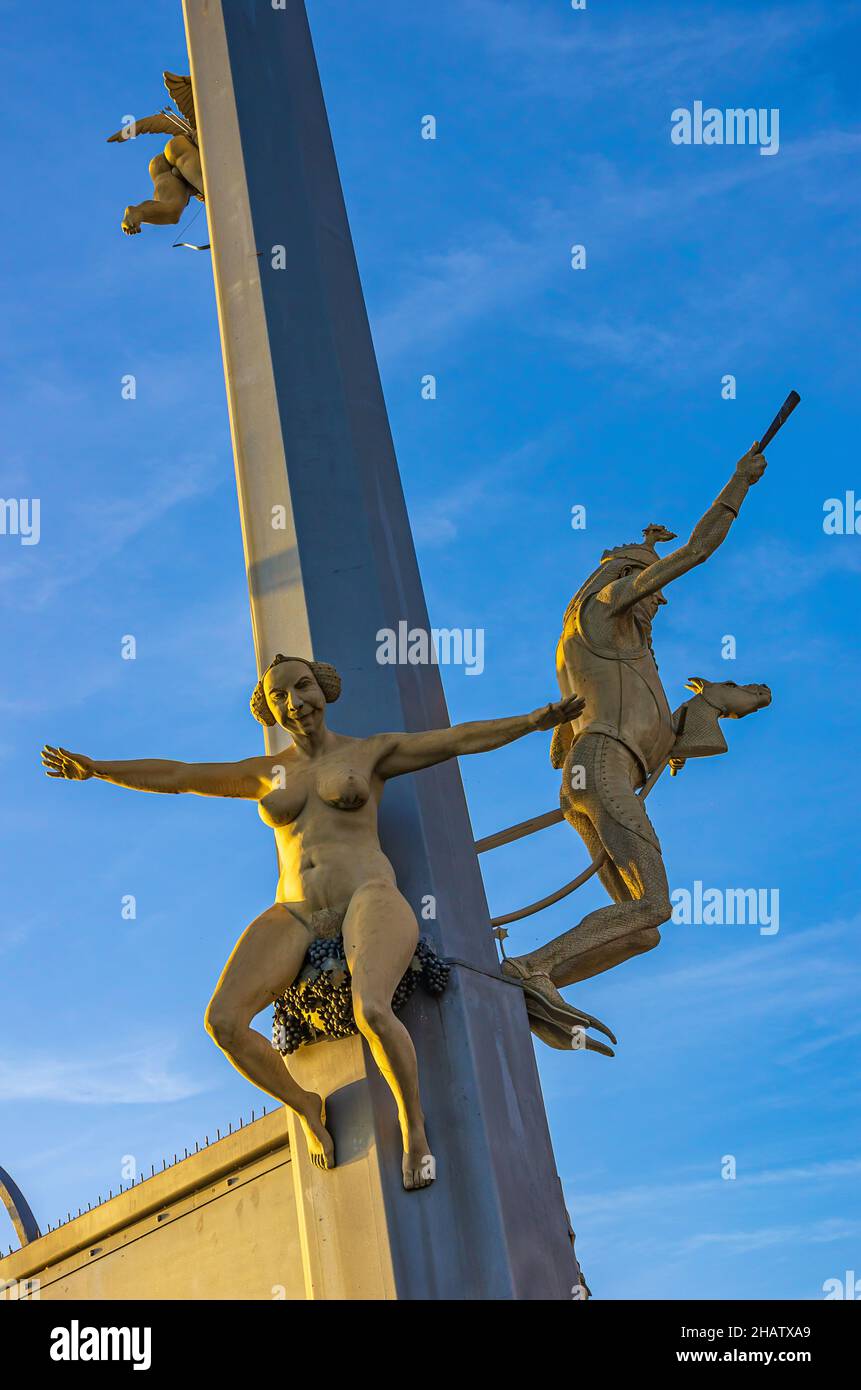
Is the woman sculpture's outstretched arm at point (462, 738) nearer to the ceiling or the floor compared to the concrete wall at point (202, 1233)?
nearer to the ceiling

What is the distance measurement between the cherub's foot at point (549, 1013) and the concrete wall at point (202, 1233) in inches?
159

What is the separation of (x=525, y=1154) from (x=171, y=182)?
924 centimetres

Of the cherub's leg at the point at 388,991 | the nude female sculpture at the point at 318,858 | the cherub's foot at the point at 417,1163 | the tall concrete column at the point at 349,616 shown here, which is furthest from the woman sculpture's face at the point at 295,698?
the cherub's foot at the point at 417,1163

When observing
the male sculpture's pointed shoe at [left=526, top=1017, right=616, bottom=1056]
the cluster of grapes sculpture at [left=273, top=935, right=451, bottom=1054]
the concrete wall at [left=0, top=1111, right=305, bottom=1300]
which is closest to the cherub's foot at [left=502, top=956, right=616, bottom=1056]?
the male sculpture's pointed shoe at [left=526, top=1017, right=616, bottom=1056]

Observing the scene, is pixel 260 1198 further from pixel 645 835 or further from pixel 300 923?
pixel 300 923

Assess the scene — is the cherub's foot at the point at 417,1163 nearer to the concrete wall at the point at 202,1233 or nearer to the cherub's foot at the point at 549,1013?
the cherub's foot at the point at 549,1013

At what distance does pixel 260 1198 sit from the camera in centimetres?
1695

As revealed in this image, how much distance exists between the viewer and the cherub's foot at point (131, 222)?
17312 millimetres

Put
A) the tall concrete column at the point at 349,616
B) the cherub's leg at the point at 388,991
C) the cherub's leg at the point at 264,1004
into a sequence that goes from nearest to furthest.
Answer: the cherub's leg at the point at 388,991 < the cherub's leg at the point at 264,1004 < the tall concrete column at the point at 349,616

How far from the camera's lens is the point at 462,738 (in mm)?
11312

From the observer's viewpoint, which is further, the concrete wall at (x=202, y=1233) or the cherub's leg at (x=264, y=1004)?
the concrete wall at (x=202, y=1233)

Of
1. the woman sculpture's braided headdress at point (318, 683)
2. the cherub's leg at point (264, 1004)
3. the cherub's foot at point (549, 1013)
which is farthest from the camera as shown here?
the cherub's foot at point (549, 1013)

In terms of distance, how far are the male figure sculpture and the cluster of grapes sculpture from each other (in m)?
1.72
